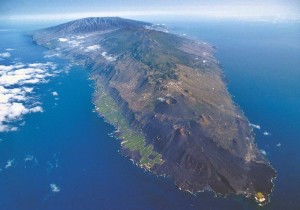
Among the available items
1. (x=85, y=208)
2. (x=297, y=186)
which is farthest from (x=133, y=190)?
(x=297, y=186)

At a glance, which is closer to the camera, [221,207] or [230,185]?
[221,207]

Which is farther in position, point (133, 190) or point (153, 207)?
point (133, 190)

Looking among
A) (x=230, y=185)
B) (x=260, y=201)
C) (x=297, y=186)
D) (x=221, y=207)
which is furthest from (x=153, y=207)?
(x=297, y=186)

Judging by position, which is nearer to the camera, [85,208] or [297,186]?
[85,208]

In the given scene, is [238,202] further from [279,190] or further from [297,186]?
[297,186]

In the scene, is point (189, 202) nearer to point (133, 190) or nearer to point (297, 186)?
point (133, 190)

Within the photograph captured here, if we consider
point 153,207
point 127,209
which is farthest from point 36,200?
point 153,207

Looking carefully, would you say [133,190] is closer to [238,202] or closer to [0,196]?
[238,202]
